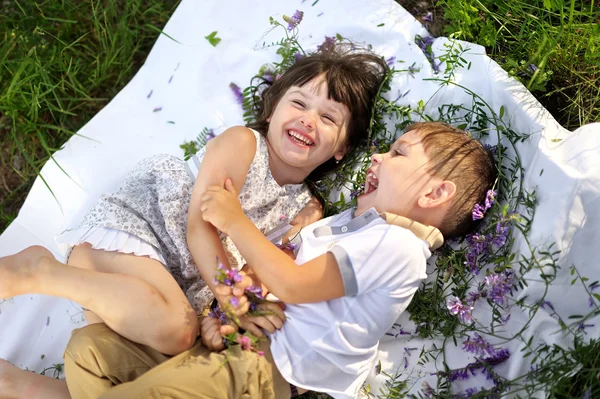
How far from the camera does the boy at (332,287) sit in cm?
223

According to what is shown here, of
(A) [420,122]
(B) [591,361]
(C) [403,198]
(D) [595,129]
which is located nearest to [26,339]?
(C) [403,198]

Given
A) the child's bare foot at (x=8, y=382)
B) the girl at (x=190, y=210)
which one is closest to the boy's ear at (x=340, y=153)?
the girl at (x=190, y=210)

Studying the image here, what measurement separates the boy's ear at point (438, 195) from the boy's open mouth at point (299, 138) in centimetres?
57

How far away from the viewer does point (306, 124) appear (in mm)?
2605

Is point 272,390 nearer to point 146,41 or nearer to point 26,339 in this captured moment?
point 26,339

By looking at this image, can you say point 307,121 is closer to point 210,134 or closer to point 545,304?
point 210,134

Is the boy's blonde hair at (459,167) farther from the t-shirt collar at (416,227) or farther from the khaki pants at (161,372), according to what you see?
the khaki pants at (161,372)

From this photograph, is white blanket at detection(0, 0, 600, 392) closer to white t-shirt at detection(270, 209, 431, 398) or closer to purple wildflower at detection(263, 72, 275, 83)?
purple wildflower at detection(263, 72, 275, 83)

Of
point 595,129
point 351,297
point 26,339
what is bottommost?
point 26,339

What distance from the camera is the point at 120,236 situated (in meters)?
2.55

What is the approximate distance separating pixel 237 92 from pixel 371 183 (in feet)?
3.43

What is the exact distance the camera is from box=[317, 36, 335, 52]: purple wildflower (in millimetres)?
3010

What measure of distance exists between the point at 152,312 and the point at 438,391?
1.22 meters

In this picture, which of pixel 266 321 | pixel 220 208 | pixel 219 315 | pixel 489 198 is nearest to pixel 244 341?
pixel 266 321
